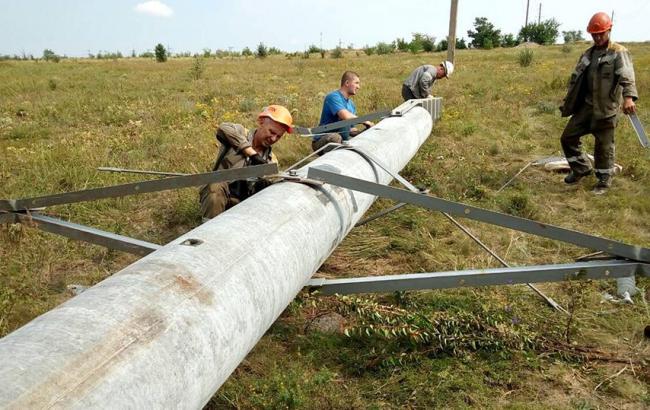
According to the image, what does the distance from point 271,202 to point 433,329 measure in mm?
1284

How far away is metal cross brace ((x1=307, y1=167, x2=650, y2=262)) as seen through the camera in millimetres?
2949

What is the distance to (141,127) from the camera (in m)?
9.18

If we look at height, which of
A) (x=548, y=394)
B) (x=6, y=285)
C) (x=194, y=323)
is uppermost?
(x=194, y=323)

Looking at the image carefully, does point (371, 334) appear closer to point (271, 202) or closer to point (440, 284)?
point (440, 284)

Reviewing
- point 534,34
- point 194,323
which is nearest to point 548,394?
point 194,323

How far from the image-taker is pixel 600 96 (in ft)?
19.9

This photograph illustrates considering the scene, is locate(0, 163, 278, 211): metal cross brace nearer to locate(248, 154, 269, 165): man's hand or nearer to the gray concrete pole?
the gray concrete pole

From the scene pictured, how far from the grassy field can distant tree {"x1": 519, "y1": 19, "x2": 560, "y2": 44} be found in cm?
4846

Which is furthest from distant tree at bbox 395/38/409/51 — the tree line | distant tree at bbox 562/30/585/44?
distant tree at bbox 562/30/585/44

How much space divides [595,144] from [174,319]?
591 cm

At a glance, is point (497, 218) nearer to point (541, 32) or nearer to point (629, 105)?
point (629, 105)

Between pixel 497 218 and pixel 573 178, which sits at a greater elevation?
pixel 497 218

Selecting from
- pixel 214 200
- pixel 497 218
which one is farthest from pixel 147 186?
pixel 497 218

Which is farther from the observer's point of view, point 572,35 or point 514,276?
point 572,35
